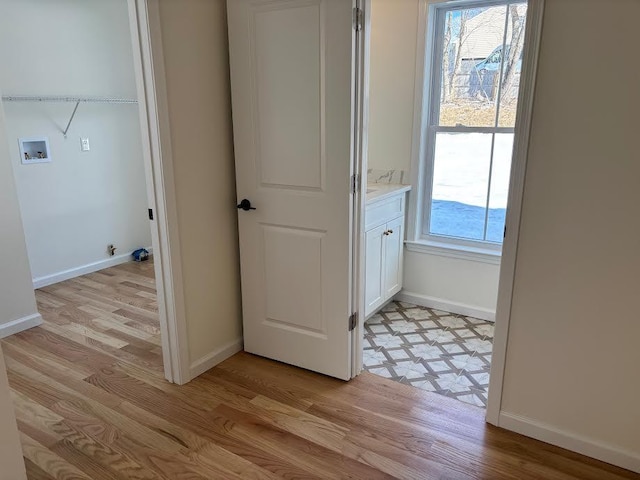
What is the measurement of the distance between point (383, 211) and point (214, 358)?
140 centimetres

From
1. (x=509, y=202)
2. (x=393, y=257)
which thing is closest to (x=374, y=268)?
(x=393, y=257)

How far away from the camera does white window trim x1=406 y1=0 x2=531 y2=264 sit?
3.19m

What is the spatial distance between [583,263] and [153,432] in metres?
1.98

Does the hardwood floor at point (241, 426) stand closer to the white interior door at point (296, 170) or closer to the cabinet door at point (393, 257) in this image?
the white interior door at point (296, 170)

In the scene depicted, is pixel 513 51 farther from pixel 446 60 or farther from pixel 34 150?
pixel 34 150

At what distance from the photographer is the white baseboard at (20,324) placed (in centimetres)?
305

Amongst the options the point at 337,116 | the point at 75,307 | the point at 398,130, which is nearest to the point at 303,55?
the point at 337,116

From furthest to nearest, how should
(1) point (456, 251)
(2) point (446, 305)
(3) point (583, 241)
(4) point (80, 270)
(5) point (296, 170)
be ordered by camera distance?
(4) point (80, 270)
(2) point (446, 305)
(1) point (456, 251)
(5) point (296, 170)
(3) point (583, 241)

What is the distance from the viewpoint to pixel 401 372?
2.66 metres

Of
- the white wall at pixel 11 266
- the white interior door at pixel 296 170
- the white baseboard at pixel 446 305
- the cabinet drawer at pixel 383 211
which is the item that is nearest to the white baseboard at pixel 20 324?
the white wall at pixel 11 266

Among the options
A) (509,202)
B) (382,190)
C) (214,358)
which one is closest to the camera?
(509,202)

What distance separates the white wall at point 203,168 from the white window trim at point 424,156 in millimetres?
1429

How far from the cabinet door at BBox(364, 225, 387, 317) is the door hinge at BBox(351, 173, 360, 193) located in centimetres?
63

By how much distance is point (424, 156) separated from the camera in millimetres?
Answer: 3455
